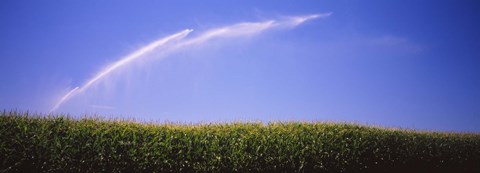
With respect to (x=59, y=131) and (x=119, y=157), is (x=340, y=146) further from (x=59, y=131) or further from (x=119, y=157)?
(x=59, y=131)

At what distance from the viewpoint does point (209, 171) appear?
462 inches

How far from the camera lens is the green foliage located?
10.2m

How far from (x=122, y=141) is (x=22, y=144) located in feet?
8.39

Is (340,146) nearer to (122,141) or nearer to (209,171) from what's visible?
(209,171)

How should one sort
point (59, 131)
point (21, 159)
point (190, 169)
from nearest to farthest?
point (21, 159), point (59, 131), point (190, 169)

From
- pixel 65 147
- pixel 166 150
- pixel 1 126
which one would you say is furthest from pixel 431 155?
pixel 1 126

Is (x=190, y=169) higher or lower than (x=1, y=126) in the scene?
lower

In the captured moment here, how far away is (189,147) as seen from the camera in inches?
462

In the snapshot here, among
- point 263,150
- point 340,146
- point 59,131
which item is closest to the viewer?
point 59,131

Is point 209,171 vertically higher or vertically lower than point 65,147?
lower

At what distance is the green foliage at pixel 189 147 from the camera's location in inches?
401

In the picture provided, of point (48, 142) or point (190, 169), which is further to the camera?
point (190, 169)

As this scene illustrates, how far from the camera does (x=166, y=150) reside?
11477mm

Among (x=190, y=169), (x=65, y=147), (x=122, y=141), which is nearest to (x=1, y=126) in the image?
(x=65, y=147)
